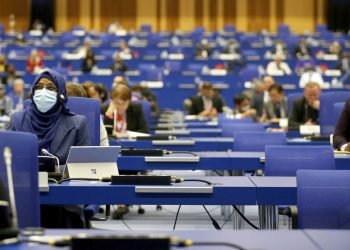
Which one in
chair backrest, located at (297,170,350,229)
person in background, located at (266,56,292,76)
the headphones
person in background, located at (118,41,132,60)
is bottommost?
chair backrest, located at (297,170,350,229)

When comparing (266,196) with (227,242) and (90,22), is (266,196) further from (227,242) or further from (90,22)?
(90,22)

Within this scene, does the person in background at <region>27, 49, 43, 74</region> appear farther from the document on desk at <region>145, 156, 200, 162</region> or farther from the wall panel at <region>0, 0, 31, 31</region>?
the document on desk at <region>145, 156, 200, 162</region>

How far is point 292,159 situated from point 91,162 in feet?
5.37

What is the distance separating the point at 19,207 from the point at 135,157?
3228 mm

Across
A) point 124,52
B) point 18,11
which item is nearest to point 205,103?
point 124,52

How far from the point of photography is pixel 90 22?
36219 mm

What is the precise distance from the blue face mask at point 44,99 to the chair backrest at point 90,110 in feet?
3.08

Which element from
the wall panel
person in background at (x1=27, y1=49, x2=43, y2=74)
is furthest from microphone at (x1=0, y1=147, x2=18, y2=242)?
the wall panel

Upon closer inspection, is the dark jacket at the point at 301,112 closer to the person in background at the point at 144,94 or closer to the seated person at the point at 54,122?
the person in background at the point at 144,94

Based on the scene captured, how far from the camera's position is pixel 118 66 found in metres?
23.4

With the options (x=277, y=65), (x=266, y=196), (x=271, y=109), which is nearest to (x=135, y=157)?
(x=266, y=196)

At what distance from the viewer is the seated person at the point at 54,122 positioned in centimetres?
665

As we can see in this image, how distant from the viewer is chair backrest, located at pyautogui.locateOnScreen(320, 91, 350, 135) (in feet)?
36.1

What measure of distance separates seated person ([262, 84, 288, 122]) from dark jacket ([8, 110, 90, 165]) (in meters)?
8.98
